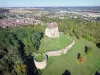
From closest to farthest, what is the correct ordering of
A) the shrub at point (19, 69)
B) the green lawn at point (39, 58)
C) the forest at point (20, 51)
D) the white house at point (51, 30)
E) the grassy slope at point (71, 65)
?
the shrub at point (19, 69)
the forest at point (20, 51)
the grassy slope at point (71, 65)
the green lawn at point (39, 58)
the white house at point (51, 30)

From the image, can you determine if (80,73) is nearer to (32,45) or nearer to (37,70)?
(37,70)

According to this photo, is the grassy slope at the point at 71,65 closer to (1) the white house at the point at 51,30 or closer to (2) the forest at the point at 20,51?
(2) the forest at the point at 20,51

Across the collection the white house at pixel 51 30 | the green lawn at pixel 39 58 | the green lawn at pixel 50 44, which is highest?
the white house at pixel 51 30

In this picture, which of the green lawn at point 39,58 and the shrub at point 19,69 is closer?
the shrub at point 19,69

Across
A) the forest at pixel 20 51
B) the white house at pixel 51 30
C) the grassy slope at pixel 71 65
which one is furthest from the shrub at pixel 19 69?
the white house at pixel 51 30

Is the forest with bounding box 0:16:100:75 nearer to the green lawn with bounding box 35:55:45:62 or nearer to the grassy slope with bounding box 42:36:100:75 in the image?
the green lawn with bounding box 35:55:45:62

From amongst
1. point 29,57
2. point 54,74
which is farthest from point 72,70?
point 29,57

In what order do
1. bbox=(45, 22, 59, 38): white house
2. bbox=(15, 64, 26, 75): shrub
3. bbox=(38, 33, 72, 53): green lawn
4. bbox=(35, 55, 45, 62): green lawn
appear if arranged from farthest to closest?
bbox=(45, 22, 59, 38): white house → bbox=(38, 33, 72, 53): green lawn → bbox=(35, 55, 45, 62): green lawn → bbox=(15, 64, 26, 75): shrub

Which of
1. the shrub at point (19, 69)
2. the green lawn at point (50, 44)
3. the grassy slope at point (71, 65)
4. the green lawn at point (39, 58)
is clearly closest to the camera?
the shrub at point (19, 69)

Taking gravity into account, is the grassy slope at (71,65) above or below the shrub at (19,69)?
below

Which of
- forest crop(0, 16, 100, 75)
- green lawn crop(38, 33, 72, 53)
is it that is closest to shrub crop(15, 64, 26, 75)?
forest crop(0, 16, 100, 75)

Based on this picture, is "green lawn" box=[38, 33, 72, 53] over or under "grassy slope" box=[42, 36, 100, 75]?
over
